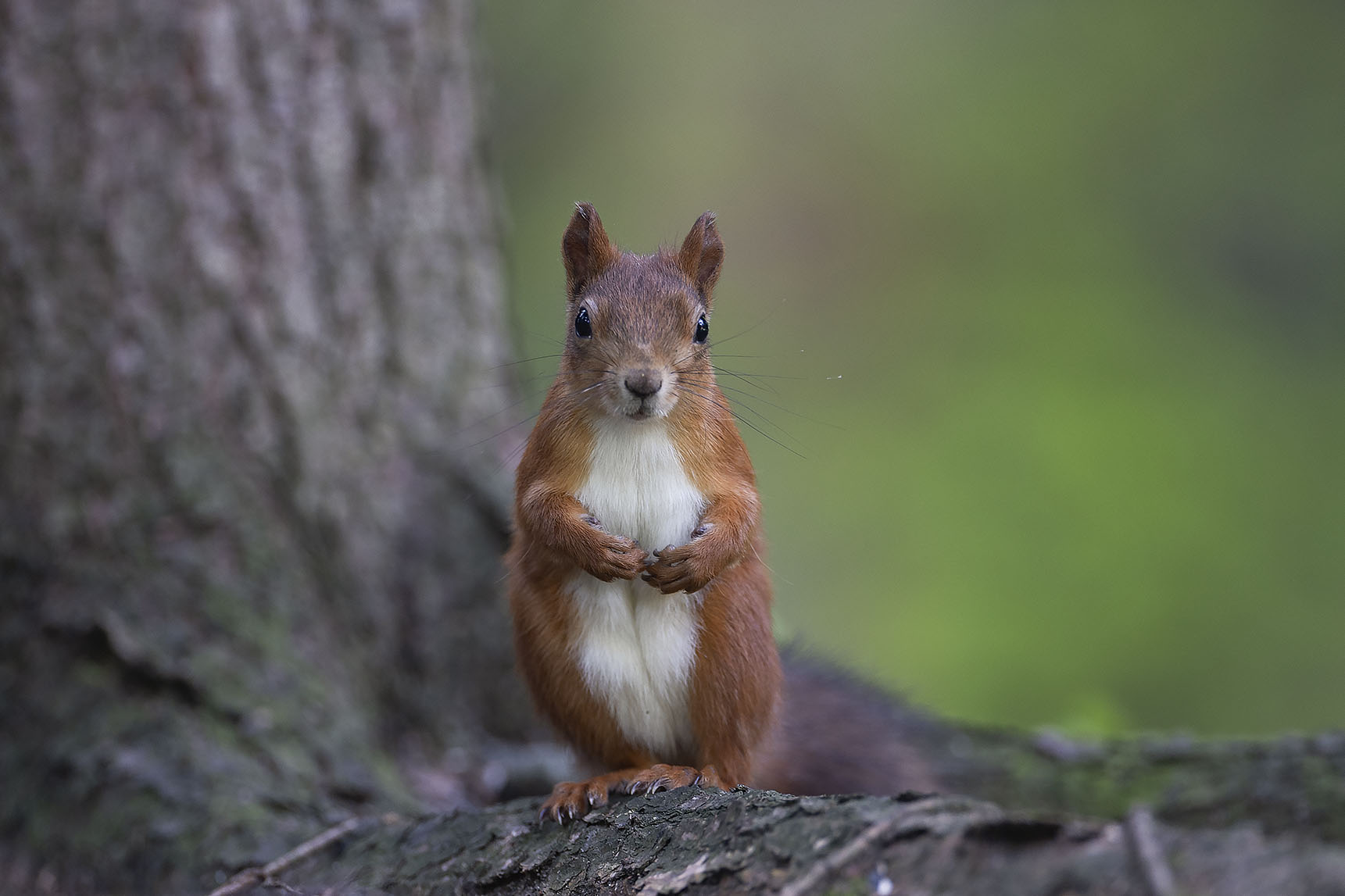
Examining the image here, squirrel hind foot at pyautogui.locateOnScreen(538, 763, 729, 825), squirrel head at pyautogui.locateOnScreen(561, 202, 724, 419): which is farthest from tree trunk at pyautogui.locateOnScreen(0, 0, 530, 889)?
squirrel head at pyautogui.locateOnScreen(561, 202, 724, 419)

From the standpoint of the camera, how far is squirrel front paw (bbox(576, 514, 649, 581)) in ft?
5.95

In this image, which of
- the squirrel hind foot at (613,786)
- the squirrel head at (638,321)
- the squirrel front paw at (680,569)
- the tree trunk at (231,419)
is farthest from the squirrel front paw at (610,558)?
the tree trunk at (231,419)

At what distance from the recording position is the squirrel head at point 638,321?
191 cm

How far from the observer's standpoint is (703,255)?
215cm

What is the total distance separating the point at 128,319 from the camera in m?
2.93

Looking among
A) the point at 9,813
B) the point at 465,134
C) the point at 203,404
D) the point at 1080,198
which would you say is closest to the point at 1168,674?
the point at 1080,198

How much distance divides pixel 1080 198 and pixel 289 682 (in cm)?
499

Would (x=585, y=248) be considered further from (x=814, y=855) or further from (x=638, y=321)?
(x=814, y=855)

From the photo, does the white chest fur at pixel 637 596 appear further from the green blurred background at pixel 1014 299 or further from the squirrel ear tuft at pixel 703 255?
the green blurred background at pixel 1014 299

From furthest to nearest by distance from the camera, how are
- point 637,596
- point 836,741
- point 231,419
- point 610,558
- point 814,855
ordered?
point 231,419, point 836,741, point 637,596, point 610,558, point 814,855

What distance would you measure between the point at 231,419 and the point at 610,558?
5.34ft

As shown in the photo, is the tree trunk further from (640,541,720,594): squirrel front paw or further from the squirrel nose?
the squirrel nose

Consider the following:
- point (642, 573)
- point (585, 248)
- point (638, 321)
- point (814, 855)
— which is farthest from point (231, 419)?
point (814, 855)

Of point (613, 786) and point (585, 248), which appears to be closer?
point (613, 786)
